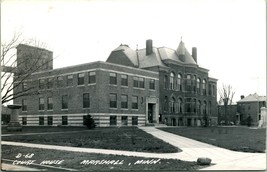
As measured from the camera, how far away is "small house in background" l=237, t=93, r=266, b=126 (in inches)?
3511

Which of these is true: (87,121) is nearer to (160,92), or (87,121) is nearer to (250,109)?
(160,92)

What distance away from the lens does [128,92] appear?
146 feet

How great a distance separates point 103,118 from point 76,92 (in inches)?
218

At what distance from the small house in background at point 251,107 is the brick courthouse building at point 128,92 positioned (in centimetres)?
3170

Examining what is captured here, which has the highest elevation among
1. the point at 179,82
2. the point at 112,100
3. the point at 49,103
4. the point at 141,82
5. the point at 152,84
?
the point at 179,82

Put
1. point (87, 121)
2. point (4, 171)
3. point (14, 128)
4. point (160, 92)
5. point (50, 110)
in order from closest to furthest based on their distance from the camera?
point (4, 171)
point (14, 128)
point (87, 121)
point (50, 110)
point (160, 92)

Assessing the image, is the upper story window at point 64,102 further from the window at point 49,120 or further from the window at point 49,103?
the window at point 49,120

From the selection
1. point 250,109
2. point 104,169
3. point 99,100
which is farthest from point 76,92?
point 250,109

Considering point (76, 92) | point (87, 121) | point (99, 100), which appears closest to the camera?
point (87, 121)

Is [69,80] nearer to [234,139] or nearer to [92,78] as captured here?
[92,78]

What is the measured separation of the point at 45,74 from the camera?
4394 centimetres

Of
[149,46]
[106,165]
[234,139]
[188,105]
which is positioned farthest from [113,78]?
[106,165]

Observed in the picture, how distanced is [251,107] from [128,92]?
58.9 m

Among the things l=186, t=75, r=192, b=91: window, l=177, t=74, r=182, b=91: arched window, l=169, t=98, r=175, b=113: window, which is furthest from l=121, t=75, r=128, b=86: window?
l=186, t=75, r=192, b=91: window
